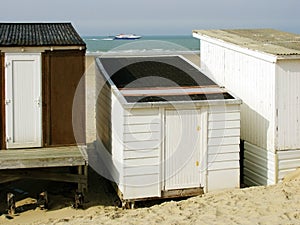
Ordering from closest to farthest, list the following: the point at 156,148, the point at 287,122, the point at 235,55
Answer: the point at 156,148, the point at 287,122, the point at 235,55

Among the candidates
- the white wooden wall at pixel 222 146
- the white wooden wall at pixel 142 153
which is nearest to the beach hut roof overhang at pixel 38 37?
the white wooden wall at pixel 142 153

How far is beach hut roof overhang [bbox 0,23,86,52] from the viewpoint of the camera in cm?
1103

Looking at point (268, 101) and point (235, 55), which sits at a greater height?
point (235, 55)

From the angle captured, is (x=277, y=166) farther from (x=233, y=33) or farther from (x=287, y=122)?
(x=233, y=33)

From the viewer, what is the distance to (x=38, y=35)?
1194 centimetres

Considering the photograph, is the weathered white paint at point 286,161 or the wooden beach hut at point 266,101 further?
the weathered white paint at point 286,161

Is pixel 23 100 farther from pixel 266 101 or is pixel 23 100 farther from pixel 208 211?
pixel 266 101

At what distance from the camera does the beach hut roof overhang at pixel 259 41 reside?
464 inches

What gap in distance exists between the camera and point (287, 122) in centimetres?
1172

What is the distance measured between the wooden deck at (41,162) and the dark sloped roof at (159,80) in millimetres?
1612

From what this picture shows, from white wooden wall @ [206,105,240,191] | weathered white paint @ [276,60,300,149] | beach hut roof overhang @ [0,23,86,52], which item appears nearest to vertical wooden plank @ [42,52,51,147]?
beach hut roof overhang @ [0,23,86,52]

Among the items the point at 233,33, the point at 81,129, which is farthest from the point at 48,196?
the point at 233,33

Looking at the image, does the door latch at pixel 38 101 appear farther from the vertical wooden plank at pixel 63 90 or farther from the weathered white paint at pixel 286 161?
the weathered white paint at pixel 286 161

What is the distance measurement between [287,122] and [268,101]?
0.63 m
